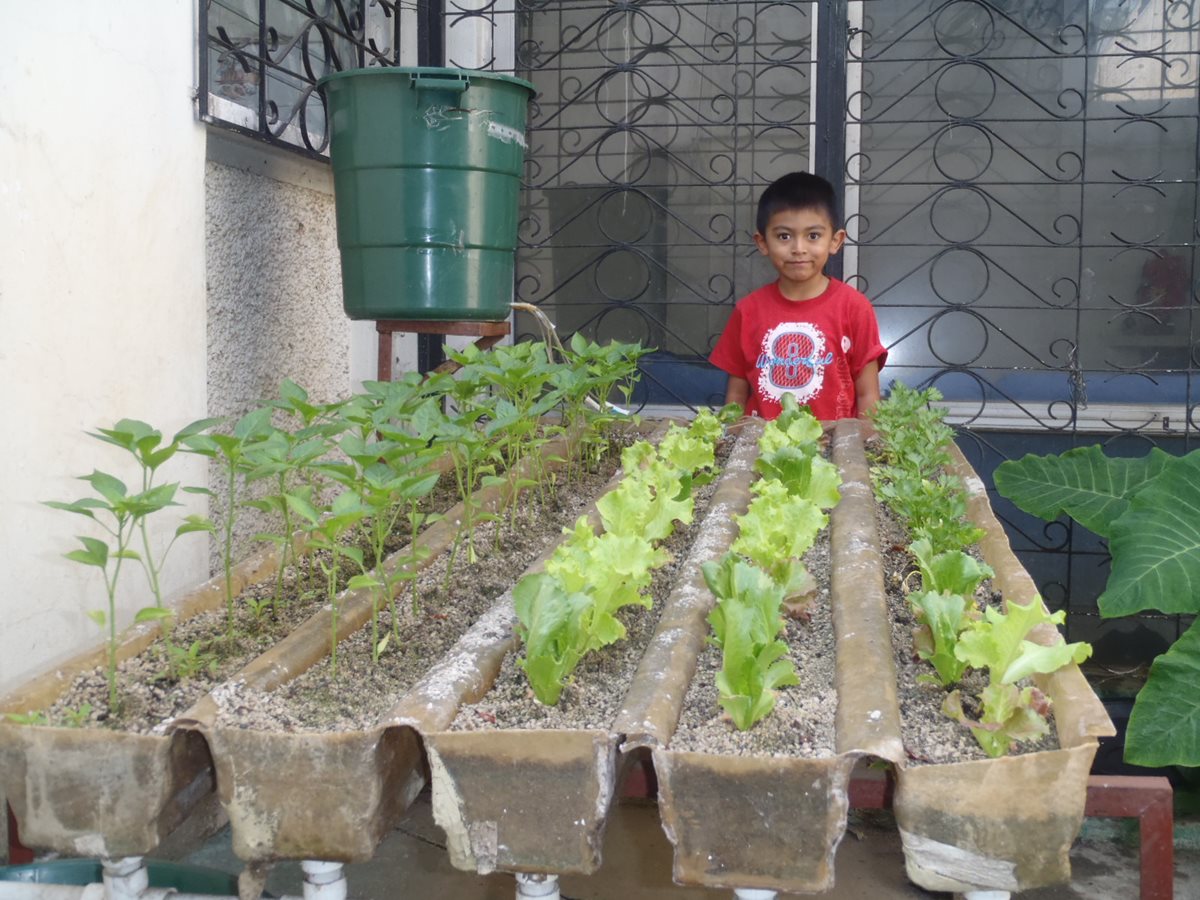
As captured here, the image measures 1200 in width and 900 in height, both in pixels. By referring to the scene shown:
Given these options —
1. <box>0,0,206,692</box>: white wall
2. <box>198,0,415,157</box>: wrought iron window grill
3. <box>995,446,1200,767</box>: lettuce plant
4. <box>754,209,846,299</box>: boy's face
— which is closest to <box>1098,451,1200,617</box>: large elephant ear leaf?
<box>995,446,1200,767</box>: lettuce plant

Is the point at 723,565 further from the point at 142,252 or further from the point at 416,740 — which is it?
the point at 142,252

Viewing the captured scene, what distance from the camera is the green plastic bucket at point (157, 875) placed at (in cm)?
159

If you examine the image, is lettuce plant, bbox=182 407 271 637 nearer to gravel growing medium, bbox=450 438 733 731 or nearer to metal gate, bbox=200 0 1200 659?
gravel growing medium, bbox=450 438 733 731

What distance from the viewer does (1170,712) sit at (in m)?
2.10

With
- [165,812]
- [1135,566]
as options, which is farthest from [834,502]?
[165,812]

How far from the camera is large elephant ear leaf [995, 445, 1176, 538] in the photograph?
288 centimetres

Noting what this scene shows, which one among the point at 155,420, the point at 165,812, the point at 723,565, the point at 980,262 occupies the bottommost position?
the point at 165,812

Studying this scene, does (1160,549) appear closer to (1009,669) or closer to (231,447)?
(1009,669)

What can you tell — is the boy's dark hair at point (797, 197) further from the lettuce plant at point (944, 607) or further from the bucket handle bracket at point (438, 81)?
the lettuce plant at point (944, 607)

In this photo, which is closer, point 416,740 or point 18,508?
point 416,740

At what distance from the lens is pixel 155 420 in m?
2.24

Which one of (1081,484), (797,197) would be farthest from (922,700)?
(797,197)

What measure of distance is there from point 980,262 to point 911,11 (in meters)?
0.89

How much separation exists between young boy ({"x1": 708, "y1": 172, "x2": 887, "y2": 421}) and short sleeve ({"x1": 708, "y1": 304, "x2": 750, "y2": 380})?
0.24 ft
